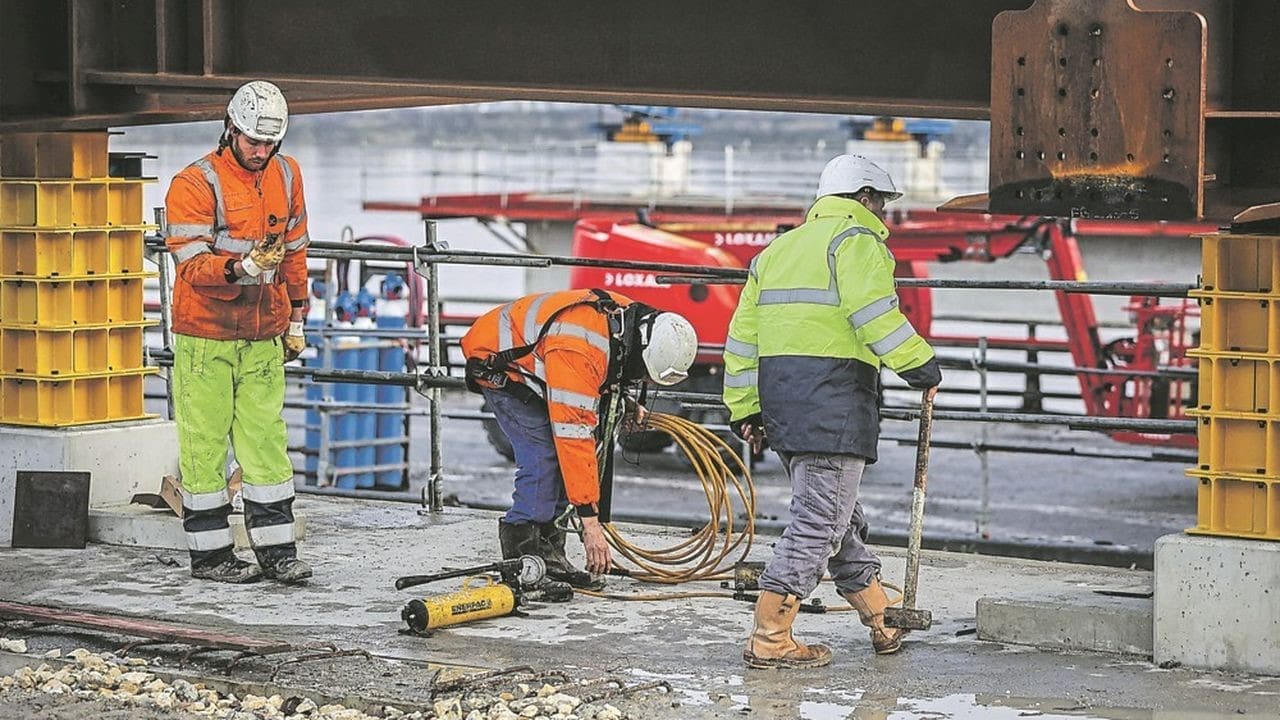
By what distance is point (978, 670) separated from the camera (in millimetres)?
7191

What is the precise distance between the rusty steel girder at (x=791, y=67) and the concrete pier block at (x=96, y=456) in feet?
5.07

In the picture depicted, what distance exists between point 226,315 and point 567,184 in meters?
21.3

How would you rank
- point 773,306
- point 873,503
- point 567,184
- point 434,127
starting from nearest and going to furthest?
point 773,306 → point 873,503 → point 567,184 → point 434,127

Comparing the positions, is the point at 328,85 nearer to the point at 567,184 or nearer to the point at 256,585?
the point at 256,585

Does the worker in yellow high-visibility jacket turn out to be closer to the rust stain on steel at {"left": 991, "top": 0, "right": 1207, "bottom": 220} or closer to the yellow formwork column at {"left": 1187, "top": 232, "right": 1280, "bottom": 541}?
the rust stain on steel at {"left": 991, "top": 0, "right": 1207, "bottom": 220}

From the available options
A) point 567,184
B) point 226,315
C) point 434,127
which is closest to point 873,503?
point 226,315

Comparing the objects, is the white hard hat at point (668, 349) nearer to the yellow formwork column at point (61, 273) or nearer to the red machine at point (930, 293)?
the yellow formwork column at point (61, 273)

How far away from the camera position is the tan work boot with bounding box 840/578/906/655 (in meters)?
7.43

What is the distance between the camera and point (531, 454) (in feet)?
27.7

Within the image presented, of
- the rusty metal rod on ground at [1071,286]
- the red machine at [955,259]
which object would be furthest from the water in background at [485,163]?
the rusty metal rod on ground at [1071,286]

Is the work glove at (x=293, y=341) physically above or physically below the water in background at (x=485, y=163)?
below

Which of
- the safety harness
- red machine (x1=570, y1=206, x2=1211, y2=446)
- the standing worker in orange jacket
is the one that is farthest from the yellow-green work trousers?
red machine (x1=570, y1=206, x2=1211, y2=446)

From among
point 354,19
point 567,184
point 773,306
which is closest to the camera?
point 773,306

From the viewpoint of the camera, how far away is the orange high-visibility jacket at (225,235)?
8.45 metres
